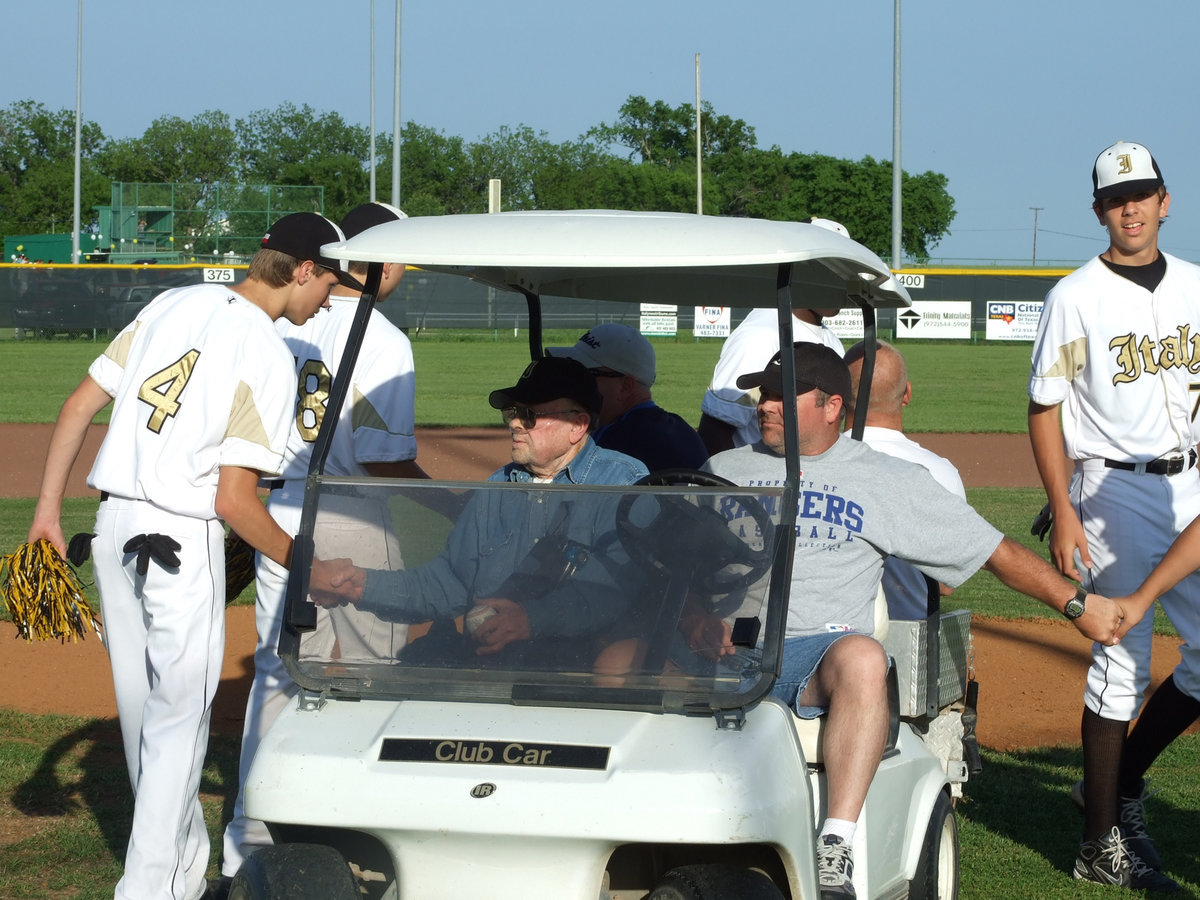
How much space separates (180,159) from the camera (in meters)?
80.5

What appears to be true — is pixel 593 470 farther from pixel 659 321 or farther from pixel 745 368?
pixel 659 321

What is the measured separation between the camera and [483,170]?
271ft

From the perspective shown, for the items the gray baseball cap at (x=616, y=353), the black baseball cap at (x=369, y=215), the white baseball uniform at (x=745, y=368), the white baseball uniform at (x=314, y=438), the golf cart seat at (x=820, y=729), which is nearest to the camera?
the golf cart seat at (x=820, y=729)

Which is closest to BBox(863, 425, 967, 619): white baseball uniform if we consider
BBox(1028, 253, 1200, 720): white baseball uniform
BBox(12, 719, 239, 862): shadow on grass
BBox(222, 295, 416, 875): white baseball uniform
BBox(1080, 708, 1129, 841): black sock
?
BBox(1028, 253, 1200, 720): white baseball uniform

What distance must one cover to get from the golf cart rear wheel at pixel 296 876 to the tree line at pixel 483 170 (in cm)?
6946

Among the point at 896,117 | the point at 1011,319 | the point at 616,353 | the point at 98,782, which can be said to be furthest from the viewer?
the point at 1011,319

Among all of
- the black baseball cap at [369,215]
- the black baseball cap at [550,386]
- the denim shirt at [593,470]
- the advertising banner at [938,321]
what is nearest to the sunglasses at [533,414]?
the black baseball cap at [550,386]

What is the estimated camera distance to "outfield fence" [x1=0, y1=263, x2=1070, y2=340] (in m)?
32.0

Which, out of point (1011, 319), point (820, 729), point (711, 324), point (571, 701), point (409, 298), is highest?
point (409, 298)

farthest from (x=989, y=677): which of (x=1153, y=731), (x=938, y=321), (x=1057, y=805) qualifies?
(x=938, y=321)

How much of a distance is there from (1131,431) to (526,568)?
2.21m

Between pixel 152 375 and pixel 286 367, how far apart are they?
1.07ft

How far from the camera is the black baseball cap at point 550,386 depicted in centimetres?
358

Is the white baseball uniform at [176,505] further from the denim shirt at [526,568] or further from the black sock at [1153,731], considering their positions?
the black sock at [1153,731]
